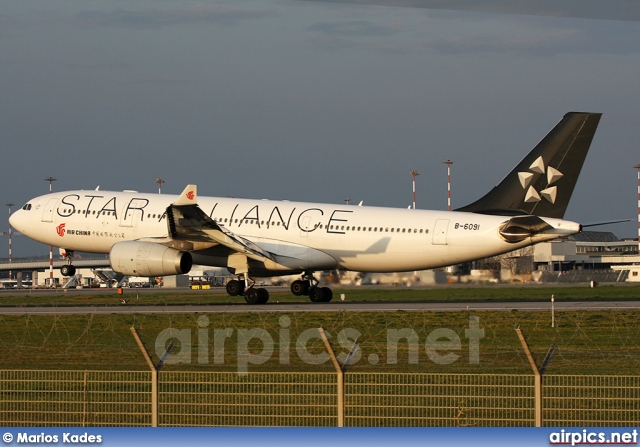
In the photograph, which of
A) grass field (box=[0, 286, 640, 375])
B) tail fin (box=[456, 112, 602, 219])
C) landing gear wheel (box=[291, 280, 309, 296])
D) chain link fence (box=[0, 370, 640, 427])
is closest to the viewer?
chain link fence (box=[0, 370, 640, 427])

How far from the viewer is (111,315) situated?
135ft

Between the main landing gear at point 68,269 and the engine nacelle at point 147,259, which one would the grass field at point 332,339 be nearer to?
the engine nacelle at point 147,259

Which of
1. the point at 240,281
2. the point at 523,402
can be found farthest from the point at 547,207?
the point at 523,402

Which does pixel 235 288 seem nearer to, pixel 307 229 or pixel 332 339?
pixel 307 229

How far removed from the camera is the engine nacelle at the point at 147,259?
47438 millimetres

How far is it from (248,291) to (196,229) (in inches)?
151

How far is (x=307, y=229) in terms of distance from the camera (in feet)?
168

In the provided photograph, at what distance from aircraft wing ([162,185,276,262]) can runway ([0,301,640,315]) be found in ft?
8.89

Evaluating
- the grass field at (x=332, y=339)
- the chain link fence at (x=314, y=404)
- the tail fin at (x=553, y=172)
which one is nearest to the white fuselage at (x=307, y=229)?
the tail fin at (x=553, y=172)

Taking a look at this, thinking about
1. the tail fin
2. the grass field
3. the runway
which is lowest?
the grass field

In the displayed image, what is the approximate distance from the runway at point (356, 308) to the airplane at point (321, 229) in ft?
6.88

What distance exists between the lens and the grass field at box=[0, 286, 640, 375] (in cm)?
2712

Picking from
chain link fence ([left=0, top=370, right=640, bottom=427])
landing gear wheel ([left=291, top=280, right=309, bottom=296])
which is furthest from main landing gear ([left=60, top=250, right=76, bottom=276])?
chain link fence ([left=0, top=370, right=640, bottom=427])

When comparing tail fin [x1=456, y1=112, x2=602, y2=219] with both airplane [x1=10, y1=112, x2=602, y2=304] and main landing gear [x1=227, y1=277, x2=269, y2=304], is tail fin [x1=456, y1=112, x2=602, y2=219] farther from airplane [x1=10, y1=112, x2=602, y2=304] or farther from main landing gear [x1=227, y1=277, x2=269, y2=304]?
main landing gear [x1=227, y1=277, x2=269, y2=304]
